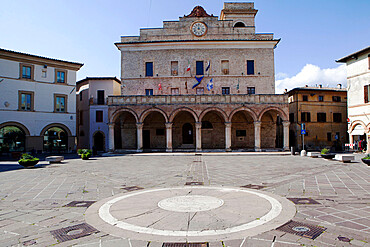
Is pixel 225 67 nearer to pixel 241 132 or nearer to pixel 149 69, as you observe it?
pixel 241 132

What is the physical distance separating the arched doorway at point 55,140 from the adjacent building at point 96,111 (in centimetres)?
349

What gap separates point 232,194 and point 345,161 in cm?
1305

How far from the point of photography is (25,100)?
90.8ft

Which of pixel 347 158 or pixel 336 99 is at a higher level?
pixel 336 99

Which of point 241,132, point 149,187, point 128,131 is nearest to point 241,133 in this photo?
point 241,132

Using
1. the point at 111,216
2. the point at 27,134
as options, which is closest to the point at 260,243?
the point at 111,216

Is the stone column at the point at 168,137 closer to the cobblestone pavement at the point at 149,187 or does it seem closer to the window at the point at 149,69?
the window at the point at 149,69

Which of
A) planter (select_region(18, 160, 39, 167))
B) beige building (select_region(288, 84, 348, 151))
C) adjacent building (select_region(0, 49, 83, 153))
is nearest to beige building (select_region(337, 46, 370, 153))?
beige building (select_region(288, 84, 348, 151))

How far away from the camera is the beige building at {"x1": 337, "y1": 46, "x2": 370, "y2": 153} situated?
82.9 feet

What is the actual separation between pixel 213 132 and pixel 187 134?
325 cm

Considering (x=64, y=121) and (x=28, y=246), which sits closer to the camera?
(x=28, y=246)

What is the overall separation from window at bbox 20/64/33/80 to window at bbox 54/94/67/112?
347 cm

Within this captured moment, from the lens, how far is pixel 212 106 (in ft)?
85.9

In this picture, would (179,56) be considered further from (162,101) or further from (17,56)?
(17,56)
